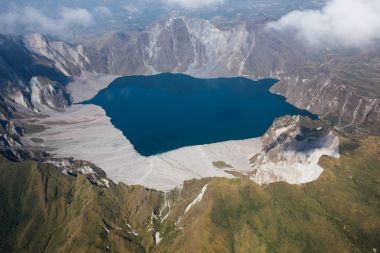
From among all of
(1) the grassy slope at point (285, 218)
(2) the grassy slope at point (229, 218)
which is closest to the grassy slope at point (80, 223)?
(2) the grassy slope at point (229, 218)

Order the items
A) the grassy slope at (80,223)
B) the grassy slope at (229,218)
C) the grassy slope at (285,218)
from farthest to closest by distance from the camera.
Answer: the grassy slope at (80,223)
the grassy slope at (229,218)
the grassy slope at (285,218)

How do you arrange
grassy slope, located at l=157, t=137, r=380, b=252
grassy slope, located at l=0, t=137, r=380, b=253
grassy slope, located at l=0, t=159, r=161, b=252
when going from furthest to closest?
1. grassy slope, located at l=0, t=159, r=161, b=252
2. grassy slope, located at l=0, t=137, r=380, b=253
3. grassy slope, located at l=157, t=137, r=380, b=252

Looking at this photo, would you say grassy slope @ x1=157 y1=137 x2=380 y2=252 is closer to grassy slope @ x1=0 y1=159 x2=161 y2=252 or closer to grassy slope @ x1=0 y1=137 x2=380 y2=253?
grassy slope @ x1=0 y1=137 x2=380 y2=253

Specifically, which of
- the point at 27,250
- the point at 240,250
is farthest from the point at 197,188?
the point at 27,250

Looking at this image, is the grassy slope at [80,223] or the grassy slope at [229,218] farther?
the grassy slope at [80,223]

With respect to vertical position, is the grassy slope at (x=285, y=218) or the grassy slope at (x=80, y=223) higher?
the grassy slope at (x=285, y=218)

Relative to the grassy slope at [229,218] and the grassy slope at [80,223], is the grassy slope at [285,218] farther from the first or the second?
the grassy slope at [80,223]

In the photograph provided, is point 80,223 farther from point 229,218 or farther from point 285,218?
point 285,218

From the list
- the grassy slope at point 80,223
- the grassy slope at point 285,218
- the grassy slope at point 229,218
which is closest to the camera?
the grassy slope at point 285,218

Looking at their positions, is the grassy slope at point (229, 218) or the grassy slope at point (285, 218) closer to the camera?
the grassy slope at point (285, 218)

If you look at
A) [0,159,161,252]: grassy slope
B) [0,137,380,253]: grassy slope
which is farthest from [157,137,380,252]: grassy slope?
[0,159,161,252]: grassy slope
